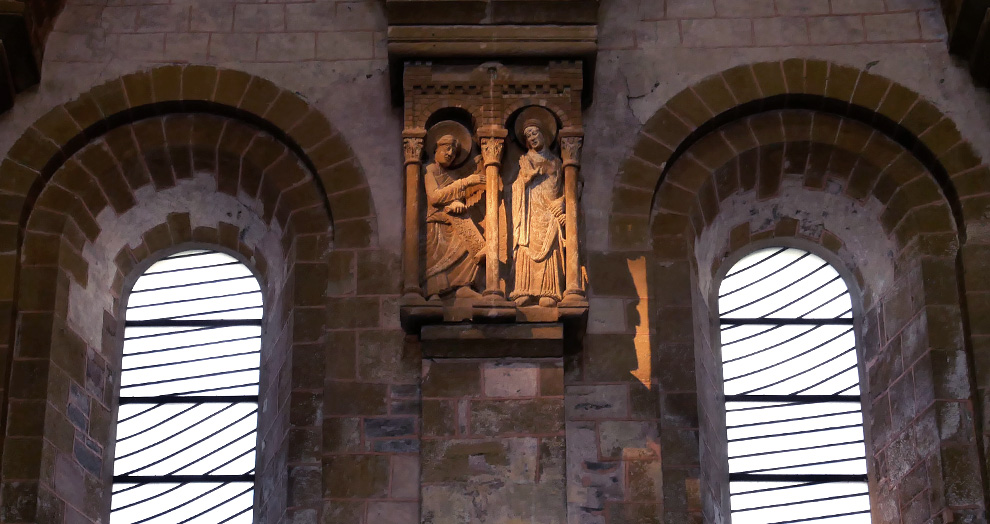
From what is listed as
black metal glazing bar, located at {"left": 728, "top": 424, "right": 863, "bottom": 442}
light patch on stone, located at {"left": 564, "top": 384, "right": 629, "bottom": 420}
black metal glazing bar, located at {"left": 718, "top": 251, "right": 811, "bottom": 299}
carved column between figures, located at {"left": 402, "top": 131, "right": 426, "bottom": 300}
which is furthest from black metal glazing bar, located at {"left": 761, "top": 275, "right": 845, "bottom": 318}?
carved column between figures, located at {"left": 402, "top": 131, "right": 426, "bottom": 300}

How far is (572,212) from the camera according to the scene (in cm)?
1456

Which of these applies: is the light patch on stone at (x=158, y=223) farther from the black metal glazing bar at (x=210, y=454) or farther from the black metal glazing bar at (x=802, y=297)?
the black metal glazing bar at (x=802, y=297)

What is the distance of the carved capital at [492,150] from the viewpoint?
1482 cm

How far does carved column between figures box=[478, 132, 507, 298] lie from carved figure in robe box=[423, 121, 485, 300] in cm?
9

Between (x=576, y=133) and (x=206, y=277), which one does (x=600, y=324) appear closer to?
(x=576, y=133)

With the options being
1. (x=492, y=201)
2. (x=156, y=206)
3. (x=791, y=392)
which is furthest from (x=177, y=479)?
(x=791, y=392)

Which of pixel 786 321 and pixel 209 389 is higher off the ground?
pixel 786 321

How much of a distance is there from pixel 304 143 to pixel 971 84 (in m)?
4.90

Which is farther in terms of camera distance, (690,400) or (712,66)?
(712,66)

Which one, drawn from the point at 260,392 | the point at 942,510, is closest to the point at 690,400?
the point at 942,510

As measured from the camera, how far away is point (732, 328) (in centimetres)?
1578

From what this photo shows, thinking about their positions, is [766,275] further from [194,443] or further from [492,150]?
[194,443]

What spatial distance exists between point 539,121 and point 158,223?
10.1 ft

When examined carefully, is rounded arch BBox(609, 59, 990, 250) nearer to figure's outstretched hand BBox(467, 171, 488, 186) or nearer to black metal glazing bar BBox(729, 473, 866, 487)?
figure's outstretched hand BBox(467, 171, 488, 186)
